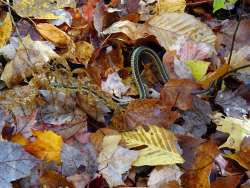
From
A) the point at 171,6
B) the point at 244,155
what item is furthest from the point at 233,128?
the point at 171,6

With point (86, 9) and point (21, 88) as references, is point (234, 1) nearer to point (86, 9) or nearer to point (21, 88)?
point (86, 9)

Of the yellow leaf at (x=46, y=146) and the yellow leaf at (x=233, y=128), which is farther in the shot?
the yellow leaf at (x=233, y=128)

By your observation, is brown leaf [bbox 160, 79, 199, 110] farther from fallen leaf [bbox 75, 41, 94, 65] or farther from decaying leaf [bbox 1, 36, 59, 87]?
decaying leaf [bbox 1, 36, 59, 87]

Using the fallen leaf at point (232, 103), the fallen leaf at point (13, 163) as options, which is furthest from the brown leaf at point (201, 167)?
the fallen leaf at point (13, 163)

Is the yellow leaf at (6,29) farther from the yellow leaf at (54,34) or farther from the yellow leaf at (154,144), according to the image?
the yellow leaf at (154,144)

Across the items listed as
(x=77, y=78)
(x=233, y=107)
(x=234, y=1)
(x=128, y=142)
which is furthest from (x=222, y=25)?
(x=128, y=142)

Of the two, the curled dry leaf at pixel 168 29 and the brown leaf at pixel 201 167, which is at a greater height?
the curled dry leaf at pixel 168 29
